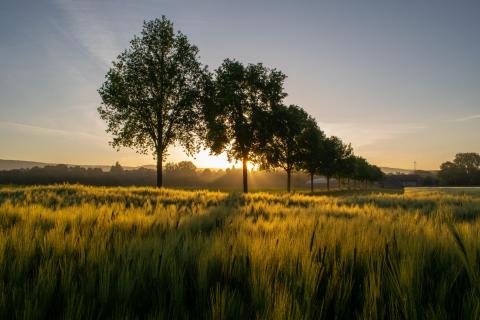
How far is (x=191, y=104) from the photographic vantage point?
116ft

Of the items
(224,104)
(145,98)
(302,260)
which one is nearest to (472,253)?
(302,260)

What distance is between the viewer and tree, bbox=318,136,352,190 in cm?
6600

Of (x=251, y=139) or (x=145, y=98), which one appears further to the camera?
(x=251, y=139)

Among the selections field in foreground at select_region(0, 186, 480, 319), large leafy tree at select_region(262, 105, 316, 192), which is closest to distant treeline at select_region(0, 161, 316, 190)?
large leafy tree at select_region(262, 105, 316, 192)

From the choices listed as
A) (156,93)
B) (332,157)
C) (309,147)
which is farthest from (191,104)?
(332,157)

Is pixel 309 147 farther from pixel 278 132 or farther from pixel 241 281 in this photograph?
pixel 241 281

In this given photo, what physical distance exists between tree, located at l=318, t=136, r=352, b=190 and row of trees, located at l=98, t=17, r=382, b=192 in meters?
24.5

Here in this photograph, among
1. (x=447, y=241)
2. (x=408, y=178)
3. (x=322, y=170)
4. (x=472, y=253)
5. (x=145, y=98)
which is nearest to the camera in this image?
(x=472, y=253)

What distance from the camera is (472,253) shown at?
1.88 metres

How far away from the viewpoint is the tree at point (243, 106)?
3991 cm

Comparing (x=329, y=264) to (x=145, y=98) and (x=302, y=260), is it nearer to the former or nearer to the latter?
(x=302, y=260)

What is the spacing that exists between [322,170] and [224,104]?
110 feet

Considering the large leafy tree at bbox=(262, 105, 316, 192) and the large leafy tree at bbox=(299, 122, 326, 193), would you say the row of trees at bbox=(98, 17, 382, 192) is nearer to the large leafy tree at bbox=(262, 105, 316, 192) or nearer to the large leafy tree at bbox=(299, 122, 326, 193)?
the large leafy tree at bbox=(262, 105, 316, 192)

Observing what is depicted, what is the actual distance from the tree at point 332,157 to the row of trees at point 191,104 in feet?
80.5
